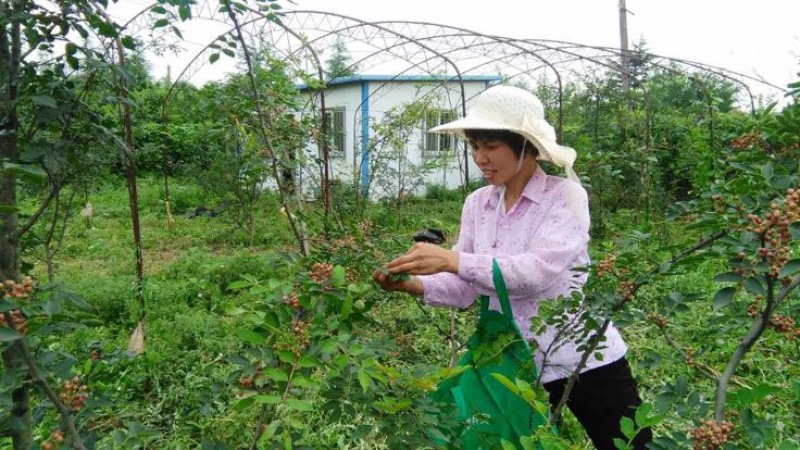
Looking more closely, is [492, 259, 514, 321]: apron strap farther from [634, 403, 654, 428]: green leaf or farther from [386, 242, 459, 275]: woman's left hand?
[634, 403, 654, 428]: green leaf

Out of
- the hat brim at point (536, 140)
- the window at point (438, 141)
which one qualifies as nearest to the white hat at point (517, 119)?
the hat brim at point (536, 140)

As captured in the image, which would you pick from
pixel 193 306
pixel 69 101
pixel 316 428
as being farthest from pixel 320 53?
pixel 69 101

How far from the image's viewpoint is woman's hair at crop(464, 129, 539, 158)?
1808 mm

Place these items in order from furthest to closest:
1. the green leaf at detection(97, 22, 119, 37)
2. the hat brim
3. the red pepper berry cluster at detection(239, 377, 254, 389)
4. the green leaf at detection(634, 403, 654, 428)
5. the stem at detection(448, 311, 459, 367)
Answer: the stem at detection(448, 311, 459, 367), the hat brim, the green leaf at detection(97, 22, 119, 37), the red pepper berry cluster at detection(239, 377, 254, 389), the green leaf at detection(634, 403, 654, 428)

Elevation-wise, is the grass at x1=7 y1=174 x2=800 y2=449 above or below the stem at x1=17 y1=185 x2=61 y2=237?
below

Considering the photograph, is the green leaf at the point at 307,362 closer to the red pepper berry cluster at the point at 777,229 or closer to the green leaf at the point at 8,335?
the green leaf at the point at 8,335

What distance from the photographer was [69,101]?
4.73 feet

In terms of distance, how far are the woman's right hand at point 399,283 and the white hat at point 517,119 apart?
46 centimetres

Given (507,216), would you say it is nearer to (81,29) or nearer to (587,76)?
(81,29)

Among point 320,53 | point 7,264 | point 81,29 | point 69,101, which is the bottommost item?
point 7,264

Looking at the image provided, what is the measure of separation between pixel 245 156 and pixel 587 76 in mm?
6135

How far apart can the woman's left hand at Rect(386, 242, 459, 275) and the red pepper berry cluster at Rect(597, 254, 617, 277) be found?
411 mm

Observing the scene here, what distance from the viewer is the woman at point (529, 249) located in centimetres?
167

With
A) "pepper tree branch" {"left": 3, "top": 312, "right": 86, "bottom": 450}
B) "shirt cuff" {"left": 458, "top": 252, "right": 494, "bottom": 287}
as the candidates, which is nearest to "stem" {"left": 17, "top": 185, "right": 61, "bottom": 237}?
"pepper tree branch" {"left": 3, "top": 312, "right": 86, "bottom": 450}
